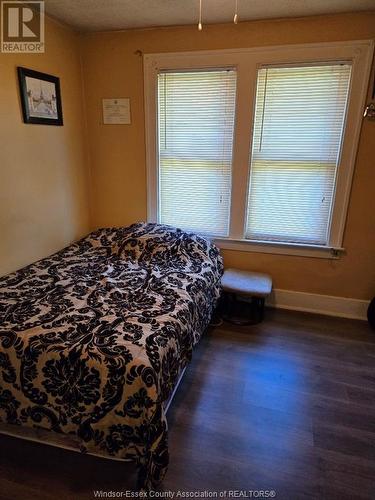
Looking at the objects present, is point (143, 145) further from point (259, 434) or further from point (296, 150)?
point (259, 434)

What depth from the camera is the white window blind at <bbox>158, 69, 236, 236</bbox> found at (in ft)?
8.80

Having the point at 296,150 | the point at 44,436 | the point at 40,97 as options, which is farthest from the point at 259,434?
the point at 40,97

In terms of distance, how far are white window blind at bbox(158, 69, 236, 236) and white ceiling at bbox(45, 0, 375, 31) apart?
1.28 feet

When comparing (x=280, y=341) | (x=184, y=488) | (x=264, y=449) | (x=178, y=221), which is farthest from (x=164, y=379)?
(x=178, y=221)

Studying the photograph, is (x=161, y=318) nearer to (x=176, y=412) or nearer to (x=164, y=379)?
(x=164, y=379)

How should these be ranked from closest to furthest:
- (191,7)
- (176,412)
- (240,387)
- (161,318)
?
(161,318)
(176,412)
(240,387)
(191,7)

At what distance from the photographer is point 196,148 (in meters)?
2.84

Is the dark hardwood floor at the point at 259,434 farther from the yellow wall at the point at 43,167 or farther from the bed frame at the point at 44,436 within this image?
the yellow wall at the point at 43,167

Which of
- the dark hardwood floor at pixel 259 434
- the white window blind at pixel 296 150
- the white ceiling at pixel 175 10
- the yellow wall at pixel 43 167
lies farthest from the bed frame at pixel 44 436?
the white ceiling at pixel 175 10

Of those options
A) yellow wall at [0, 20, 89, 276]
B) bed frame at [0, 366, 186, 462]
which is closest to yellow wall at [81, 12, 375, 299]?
yellow wall at [0, 20, 89, 276]

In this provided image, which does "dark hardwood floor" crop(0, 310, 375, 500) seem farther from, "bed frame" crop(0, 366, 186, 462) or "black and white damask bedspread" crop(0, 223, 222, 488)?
"black and white damask bedspread" crop(0, 223, 222, 488)

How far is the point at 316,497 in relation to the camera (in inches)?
52.8

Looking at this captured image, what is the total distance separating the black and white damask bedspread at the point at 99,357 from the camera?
1.30 meters

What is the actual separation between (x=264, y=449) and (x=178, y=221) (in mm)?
2032
